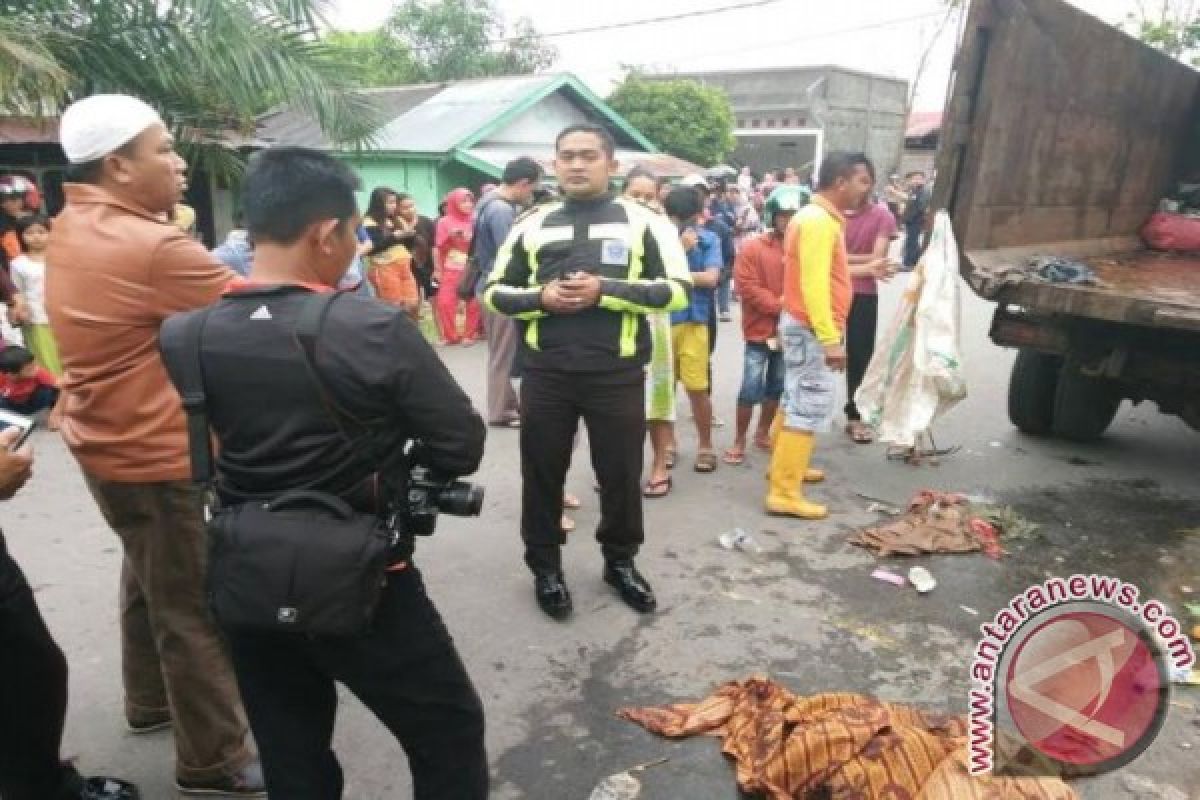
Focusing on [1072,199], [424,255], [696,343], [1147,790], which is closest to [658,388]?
[696,343]

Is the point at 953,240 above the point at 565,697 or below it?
above

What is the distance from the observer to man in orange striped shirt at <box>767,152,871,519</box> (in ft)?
12.7

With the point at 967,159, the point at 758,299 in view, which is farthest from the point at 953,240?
the point at 758,299

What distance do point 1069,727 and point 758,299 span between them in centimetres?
326

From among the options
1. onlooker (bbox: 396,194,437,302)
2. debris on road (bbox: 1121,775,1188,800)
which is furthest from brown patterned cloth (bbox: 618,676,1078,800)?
onlooker (bbox: 396,194,437,302)

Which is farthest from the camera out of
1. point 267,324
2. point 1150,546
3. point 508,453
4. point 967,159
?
point 508,453

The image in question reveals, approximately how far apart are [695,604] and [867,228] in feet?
9.90

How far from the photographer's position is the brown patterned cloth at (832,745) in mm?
2182

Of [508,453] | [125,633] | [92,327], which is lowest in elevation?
[508,453]

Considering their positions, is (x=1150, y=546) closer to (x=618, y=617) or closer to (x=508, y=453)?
(x=618, y=617)

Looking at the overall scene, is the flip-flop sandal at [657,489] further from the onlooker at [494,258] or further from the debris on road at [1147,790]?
the debris on road at [1147,790]

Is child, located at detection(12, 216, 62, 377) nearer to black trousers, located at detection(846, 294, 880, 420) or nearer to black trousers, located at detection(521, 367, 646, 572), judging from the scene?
black trousers, located at detection(521, 367, 646, 572)

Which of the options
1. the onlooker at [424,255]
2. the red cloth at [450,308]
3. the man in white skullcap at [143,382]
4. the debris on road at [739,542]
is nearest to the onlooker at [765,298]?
the debris on road at [739,542]

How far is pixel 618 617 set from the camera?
3.30 m
